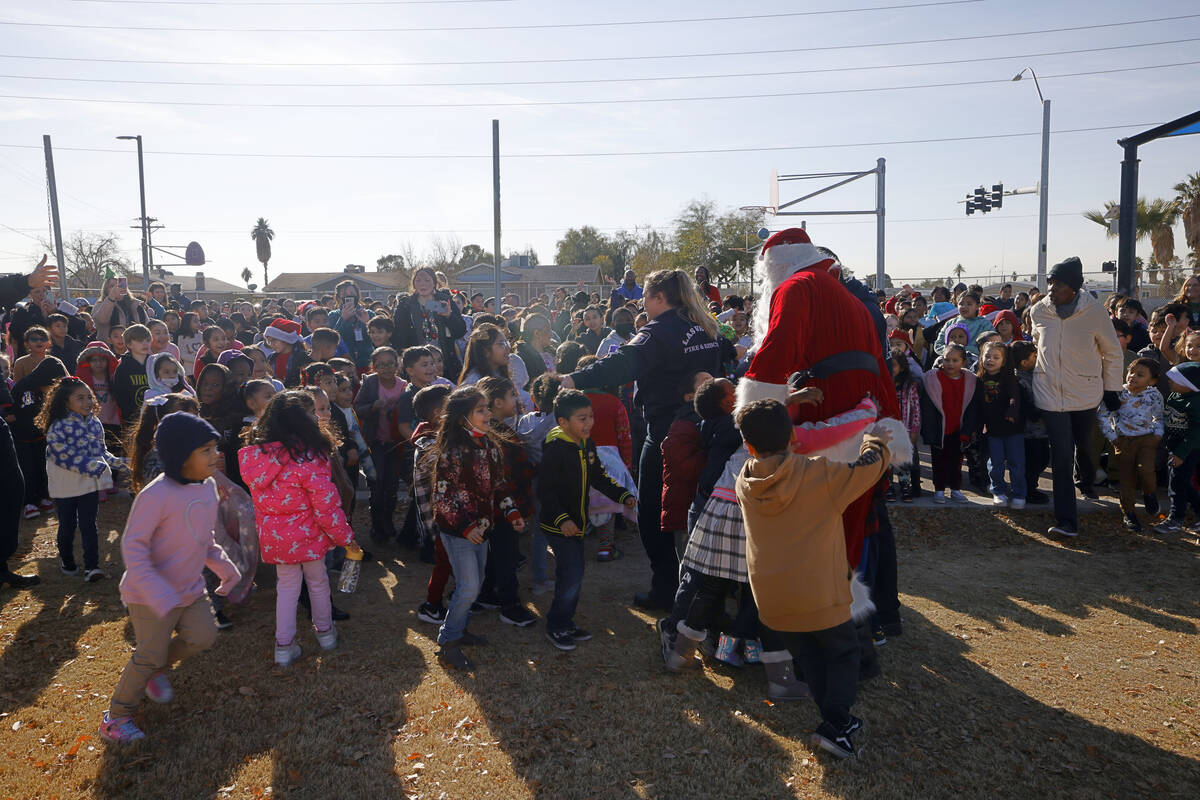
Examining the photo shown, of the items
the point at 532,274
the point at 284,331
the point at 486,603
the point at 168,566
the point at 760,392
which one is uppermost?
the point at 532,274

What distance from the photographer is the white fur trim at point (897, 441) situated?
3.61 meters

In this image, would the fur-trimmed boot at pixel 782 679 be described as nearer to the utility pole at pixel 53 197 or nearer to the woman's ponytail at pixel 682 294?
the woman's ponytail at pixel 682 294

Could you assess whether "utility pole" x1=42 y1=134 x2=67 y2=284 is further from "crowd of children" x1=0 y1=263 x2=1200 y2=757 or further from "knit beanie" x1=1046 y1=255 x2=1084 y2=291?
"knit beanie" x1=1046 y1=255 x2=1084 y2=291

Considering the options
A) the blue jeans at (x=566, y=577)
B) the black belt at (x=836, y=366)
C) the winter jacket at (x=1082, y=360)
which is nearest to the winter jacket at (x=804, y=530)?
the black belt at (x=836, y=366)

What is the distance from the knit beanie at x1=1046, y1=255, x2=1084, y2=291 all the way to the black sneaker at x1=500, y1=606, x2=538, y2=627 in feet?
16.5

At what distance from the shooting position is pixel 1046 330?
6656mm

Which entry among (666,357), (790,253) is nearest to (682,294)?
(666,357)

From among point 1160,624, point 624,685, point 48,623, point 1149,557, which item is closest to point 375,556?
point 48,623

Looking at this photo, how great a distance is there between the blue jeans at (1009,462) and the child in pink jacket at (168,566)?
6.81 m

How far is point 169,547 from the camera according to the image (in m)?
3.89

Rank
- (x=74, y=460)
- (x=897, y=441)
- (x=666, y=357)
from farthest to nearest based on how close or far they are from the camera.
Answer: (x=74, y=460) → (x=666, y=357) → (x=897, y=441)

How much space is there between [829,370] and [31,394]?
6945 mm

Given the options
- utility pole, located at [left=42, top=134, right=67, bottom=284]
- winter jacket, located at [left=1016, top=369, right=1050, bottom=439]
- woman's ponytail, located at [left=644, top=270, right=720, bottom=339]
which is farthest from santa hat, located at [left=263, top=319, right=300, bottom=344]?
utility pole, located at [left=42, top=134, right=67, bottom=284]

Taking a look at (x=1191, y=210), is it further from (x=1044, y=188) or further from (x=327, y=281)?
(x=327, y=281)
